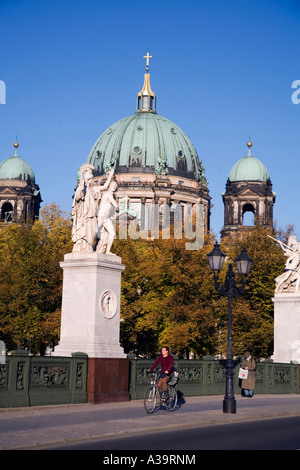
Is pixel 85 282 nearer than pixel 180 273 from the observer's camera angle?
Yes

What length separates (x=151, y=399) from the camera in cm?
2191

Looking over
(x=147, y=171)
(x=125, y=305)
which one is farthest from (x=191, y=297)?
(x=147, y=171)

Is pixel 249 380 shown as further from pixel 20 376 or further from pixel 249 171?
pixel 249 171

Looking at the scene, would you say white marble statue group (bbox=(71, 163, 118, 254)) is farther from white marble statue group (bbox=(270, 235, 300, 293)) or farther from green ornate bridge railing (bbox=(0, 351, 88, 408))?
white marble statue group (bbox=(270, 235, 300, 293))

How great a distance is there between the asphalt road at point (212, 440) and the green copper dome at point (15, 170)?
4633 inches

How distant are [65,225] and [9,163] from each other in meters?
69.9

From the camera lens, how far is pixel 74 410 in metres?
21.9

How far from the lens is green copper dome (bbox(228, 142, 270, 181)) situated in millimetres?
131875

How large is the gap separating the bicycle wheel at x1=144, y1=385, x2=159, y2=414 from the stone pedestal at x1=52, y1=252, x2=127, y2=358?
9.20 feet

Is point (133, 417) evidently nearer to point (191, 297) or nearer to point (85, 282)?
point (85, 282)

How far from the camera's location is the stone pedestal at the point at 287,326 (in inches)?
1517

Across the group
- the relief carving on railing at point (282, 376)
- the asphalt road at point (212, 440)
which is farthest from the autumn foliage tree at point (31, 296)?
the asphalt road at point (212, 440)

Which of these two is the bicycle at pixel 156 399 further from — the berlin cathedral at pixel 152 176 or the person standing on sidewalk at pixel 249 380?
the berlin cathedral at pixel 152 176

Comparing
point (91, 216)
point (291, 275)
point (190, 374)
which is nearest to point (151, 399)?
point (91, 216)
